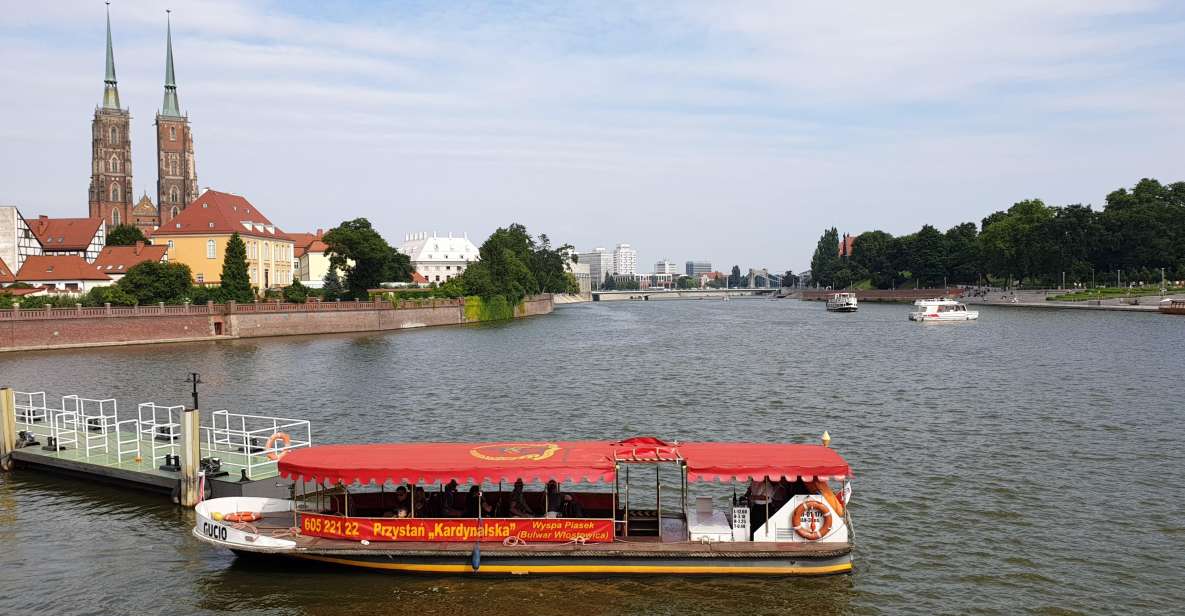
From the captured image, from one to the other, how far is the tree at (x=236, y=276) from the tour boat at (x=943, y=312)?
89699mm

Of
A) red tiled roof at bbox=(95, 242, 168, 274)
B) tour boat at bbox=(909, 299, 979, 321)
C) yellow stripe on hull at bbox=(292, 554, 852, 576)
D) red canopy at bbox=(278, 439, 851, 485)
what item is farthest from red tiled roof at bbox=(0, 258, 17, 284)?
tour boat at bbox=(909, 299, 979, 321)

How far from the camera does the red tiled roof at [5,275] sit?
95.8m

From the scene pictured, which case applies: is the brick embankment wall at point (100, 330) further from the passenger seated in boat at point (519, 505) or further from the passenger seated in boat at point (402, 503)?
the passenger seated in boat at point (519, 505)

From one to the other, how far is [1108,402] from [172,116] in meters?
188

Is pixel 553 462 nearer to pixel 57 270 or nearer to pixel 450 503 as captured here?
pixel 450 503

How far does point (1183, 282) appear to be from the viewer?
136m

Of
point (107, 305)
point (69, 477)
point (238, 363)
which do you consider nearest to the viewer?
point (69, 477)

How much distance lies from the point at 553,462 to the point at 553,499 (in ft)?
5.09

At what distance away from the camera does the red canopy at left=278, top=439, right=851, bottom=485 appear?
1873cm

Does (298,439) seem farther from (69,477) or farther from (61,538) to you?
(61,538)

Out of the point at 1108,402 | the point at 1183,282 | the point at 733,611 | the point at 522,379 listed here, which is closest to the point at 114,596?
the point at 733,611

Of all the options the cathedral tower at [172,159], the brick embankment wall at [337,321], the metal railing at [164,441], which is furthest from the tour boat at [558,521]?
the cathedral tower at [172,159]

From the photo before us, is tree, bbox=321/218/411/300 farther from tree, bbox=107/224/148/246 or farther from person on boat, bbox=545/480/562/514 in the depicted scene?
person on boat, bbox=545/480/562/514

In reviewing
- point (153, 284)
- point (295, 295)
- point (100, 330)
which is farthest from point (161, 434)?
point (295, 295)
